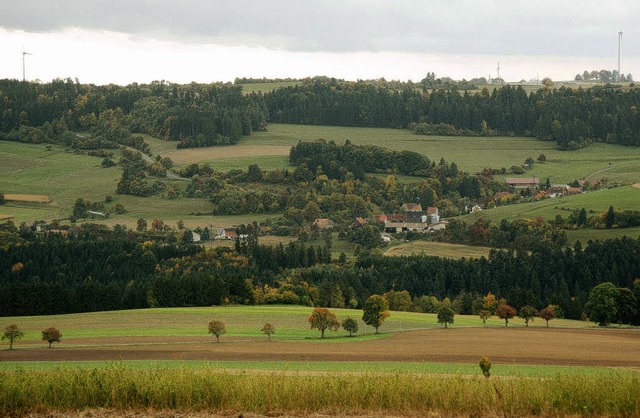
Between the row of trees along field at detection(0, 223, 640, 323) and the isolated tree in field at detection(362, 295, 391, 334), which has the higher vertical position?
the isolated tree in field at detection(362, 295, 391, 334)

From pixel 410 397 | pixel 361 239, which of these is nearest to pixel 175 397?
pixel 410 397

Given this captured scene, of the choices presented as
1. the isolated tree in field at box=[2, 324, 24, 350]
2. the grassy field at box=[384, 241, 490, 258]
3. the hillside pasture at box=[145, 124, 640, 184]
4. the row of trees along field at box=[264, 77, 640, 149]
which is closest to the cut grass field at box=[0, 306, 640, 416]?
the isolated tree in field at box=[2, 324, 24, 350]

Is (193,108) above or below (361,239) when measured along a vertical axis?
above

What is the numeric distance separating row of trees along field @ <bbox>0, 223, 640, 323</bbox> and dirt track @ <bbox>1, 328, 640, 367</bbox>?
1803cm

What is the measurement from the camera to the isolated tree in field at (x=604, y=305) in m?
74.4

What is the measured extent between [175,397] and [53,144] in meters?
154

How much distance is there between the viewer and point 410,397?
115ft

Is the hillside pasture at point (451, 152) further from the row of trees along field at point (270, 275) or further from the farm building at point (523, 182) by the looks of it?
the row of trees along field at point (270, 275)

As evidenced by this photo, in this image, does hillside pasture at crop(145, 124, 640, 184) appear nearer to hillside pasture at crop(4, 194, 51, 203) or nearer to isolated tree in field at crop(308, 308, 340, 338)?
hillside pasture at crop(4, 194, 51, 203)

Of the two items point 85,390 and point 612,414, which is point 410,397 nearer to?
point 612,414

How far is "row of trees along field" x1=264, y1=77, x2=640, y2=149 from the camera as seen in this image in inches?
6969

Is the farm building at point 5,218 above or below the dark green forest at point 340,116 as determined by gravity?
below

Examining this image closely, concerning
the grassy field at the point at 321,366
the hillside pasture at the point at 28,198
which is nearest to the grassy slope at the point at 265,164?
the hillside pasture at the point at 28,198

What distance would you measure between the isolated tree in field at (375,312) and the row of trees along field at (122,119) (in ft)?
376
